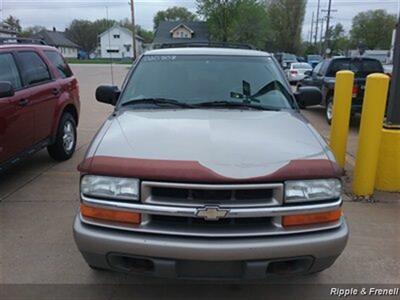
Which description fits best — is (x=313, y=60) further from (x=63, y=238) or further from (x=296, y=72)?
(x=63, y=238)

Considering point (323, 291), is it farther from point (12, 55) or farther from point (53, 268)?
point (12, 55)

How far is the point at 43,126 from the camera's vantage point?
20.6 ft

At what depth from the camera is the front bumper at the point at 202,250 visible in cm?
263

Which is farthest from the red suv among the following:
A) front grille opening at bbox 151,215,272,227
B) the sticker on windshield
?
front grille opening at bbox 151,215,272,227

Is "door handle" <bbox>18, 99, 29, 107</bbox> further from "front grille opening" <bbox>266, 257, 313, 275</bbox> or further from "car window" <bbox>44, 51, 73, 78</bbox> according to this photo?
"front grille opening" <bbox>266, 257, 313, 275</bbox>

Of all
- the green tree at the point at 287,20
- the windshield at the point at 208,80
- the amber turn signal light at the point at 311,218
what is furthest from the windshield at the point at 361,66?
the green tree at the point at 287,20

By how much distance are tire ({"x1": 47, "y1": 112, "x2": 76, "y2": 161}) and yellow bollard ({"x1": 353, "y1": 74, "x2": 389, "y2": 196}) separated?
4.41m

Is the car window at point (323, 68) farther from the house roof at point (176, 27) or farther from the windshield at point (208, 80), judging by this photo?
the house roof at point (176, 27)

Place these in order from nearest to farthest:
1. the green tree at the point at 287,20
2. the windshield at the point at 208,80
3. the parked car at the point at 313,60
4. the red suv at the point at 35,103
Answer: the windshield at the point at 208,80 < the red suv at the point at 35,103 < the parked car at the point at 313,60 < the green tree at the point at 287,20

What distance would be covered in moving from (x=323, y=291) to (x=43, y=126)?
177 inches

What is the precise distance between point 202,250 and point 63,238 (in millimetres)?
2149

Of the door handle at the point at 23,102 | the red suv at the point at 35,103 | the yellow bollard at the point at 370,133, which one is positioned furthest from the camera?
the door handle at the point at 23,102

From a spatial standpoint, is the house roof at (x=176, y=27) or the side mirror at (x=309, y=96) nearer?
the side mirror at (x=309, y=96)

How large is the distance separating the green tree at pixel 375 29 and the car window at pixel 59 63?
285 feet
